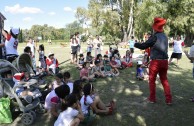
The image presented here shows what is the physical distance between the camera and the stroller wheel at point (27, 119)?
563cm

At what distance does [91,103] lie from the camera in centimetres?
573

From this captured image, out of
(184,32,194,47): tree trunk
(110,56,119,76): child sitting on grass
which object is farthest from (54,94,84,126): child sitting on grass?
(184,32,194,47): tree trunk

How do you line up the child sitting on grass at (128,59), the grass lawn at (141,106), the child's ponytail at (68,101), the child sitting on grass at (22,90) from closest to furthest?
the child's ponytail at (68,101), the grass lawn at (141,106), the child sitting on grass at (22,90), the child sitting on grass at (128,59)

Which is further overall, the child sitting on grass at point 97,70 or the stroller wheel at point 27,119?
the child sitting on grass at point 97,70

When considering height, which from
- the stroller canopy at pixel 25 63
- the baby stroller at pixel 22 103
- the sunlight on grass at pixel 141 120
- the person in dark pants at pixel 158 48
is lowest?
the sunlight on grass at pixel 141 120

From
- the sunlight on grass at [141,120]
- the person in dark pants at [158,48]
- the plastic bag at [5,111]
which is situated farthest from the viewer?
the person in dark pants at [158,48]

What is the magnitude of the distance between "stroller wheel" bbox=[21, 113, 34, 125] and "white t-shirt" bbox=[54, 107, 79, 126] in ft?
4.17

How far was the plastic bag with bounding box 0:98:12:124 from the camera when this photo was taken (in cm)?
573

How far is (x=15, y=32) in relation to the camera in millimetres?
8055

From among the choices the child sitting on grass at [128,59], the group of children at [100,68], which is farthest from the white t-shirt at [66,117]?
the child sitting on grass at [128,59]

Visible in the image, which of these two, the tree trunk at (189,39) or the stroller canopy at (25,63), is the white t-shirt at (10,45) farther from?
the tree trunk at (189,39)

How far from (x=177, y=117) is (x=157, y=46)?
1.71 meters

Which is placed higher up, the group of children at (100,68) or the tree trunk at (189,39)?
the tree trunk at (189,39)

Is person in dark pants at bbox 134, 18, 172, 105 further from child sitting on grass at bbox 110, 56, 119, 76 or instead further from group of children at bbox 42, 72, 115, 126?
child sitting on grass at bbox 110, 56, 119, 76
